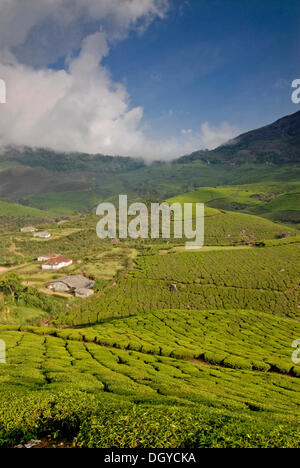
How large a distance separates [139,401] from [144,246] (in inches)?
6426

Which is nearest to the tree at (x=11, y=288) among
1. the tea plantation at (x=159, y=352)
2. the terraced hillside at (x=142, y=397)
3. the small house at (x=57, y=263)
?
the tea plantation at (x=159, y=352)

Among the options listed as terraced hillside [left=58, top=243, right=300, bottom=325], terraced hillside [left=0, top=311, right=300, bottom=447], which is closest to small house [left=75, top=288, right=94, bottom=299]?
terraced hillside [left=58, top=243, right=300, bottom=325]

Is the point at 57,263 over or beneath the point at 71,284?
over

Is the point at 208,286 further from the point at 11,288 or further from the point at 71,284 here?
the point at 11,288

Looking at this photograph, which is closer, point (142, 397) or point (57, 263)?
point (142, 397)

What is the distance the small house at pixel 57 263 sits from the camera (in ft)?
445

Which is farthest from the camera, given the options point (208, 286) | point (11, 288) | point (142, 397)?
point (208, 286)

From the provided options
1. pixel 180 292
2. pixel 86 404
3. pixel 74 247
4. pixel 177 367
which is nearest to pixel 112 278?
pixel 180 292

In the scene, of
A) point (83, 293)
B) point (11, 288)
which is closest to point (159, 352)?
point (83, 293)

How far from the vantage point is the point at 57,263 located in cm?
13875
